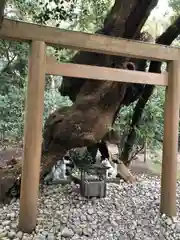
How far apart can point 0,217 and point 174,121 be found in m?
2.03

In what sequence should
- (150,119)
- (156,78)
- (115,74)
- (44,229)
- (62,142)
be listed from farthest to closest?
(150,119), (62,142), (156,78), (115,74), (44,229)

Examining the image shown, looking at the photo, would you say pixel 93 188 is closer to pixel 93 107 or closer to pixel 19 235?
pixel 93 107

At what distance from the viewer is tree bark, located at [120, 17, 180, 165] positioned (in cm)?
385

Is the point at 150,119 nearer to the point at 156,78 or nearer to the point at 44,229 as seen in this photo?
the point at 156,78

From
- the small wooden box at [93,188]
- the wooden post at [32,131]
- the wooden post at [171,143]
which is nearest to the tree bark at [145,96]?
the wooden post at [171,143]

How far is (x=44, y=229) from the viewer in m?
2.48

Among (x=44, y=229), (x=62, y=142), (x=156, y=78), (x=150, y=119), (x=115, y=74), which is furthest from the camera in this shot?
(x=150, y=119)

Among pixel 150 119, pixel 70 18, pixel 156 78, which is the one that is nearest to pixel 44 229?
pixel 156 78

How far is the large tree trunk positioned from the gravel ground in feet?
1.49

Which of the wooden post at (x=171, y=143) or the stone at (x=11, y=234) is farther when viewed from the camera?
the wooden post at (x=171, y=143)

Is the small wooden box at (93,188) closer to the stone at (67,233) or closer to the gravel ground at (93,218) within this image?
the gravel ground at (93,218)

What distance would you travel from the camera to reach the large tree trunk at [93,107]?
10.5 feet

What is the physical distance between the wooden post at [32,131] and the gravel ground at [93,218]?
18cm

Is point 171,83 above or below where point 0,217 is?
above
